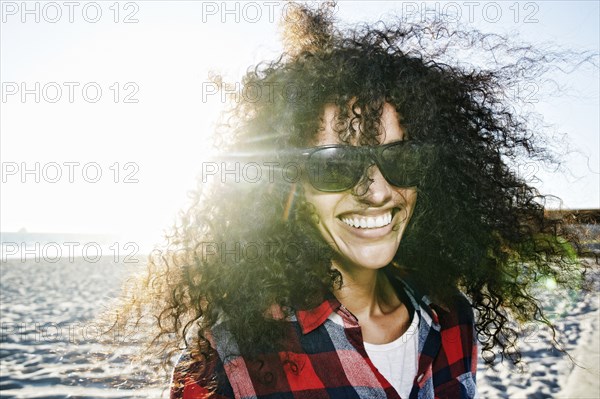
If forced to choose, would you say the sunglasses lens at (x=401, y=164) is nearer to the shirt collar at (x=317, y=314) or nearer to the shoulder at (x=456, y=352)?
the shirt collar at (x=317, y=314)

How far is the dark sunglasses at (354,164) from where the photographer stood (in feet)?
7.94

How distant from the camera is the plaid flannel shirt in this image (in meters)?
2.12

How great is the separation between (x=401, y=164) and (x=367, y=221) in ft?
1.20

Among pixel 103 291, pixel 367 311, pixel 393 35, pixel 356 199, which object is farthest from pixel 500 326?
pixel 103 291

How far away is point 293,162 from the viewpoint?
2.55 metres

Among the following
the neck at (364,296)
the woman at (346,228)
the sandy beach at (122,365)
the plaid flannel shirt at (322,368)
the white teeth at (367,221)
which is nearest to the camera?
the plaid flannel shirt at (322,368)

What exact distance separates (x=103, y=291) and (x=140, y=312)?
699 inches

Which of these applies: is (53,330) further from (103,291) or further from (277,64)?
(277,64)

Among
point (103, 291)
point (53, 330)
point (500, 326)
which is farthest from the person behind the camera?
point (103, 291)

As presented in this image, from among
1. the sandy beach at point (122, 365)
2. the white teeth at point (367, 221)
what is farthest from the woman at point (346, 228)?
the sandy beach at point (122, 365)

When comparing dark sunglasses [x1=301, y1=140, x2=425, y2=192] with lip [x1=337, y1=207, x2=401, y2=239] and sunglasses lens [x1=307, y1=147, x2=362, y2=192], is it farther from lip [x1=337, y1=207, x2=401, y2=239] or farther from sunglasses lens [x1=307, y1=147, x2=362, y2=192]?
lip [x1=337, y1=207, x2=401, y2=239]

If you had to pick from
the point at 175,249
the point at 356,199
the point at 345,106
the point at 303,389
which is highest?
the point at 345,106

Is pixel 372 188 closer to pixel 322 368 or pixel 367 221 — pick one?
pixel 367 221

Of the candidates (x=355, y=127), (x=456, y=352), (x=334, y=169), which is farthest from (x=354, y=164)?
(x=456, y=352)
